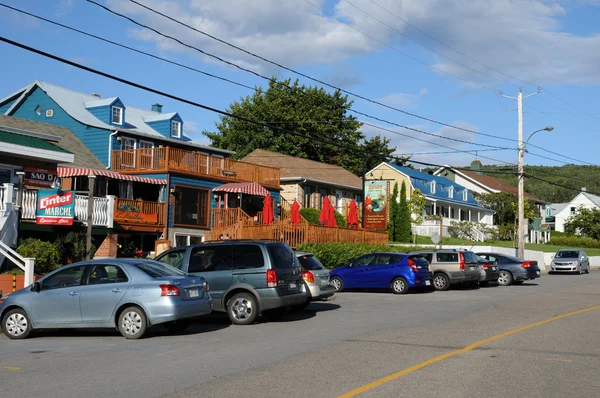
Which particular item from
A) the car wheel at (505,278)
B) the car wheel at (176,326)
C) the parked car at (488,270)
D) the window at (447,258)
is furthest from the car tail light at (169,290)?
the car wheel at (505,278)

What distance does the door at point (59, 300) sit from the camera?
13.5 meters

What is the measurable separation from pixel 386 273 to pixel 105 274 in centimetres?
1285

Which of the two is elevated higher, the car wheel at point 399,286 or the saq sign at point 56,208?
the saq sign at point 56,208

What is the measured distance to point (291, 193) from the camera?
164 feet

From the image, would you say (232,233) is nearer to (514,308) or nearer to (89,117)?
(89,117)

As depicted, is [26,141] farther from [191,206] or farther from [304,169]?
[304,169]

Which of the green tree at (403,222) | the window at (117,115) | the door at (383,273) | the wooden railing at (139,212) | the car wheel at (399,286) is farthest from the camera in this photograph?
the green tree at (403,222)

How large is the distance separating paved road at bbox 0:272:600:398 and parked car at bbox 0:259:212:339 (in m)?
0.38

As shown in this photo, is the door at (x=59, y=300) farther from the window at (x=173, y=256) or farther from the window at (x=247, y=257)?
the window at (x=247, y=257)

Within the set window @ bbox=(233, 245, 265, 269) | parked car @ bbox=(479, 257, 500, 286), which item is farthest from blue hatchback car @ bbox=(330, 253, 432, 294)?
window @ bbox=(233, 245, 265, 269)

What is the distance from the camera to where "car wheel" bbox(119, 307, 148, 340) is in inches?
517

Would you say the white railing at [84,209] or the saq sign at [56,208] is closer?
the saq sign at [56,208]

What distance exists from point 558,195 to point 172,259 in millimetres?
146810

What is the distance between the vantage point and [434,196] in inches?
2606
